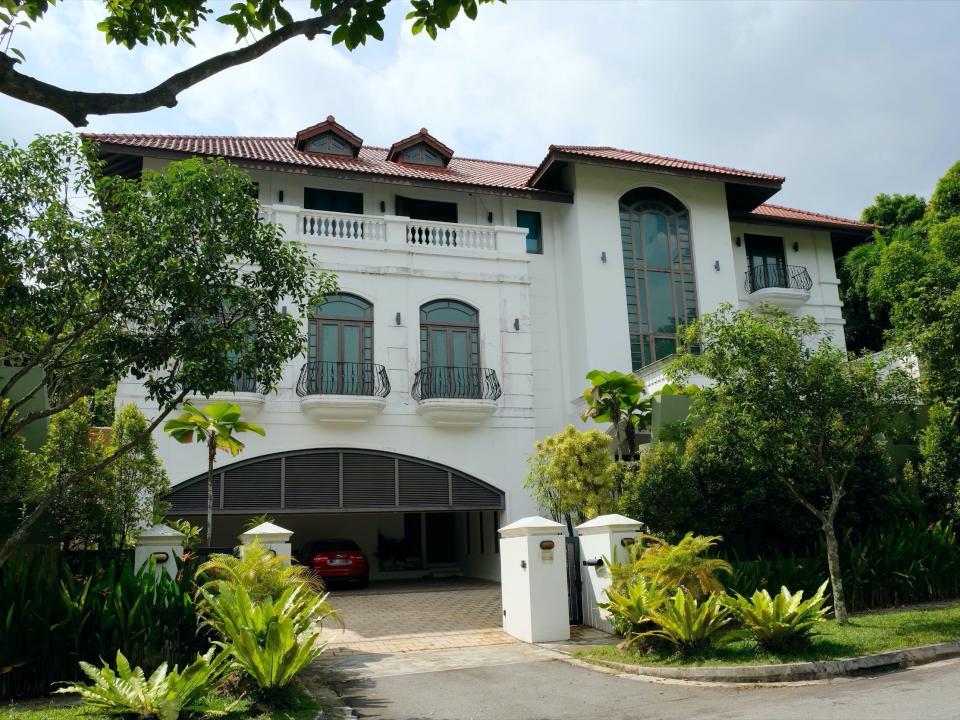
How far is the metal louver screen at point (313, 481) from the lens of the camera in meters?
18.5

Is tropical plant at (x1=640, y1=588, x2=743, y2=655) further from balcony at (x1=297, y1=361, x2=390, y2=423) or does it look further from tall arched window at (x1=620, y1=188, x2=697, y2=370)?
tall arched window at (x1=620, y1=188, x2=697, y2=370)

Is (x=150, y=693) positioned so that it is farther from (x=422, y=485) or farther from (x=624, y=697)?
(x=422, y=485)

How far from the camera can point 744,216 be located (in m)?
Answer: 24.3

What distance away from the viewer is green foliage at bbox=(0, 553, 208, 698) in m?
8.54

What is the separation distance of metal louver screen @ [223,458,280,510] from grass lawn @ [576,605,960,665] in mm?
9653

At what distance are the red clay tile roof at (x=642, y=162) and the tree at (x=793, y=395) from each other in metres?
10.0

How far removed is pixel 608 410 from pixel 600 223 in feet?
21.4

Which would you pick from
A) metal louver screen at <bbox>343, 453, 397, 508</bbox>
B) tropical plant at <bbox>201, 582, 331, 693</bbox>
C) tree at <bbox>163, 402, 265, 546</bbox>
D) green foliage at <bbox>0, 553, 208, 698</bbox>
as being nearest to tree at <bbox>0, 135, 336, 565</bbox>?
green foliage at <bbox>0, 553, 208, 698</bbox>

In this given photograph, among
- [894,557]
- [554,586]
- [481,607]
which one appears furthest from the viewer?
[481,607]

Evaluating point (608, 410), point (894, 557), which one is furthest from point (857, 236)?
point (894, 557)

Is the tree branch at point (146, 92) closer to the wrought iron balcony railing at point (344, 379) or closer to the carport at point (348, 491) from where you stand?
→ the carport at point (348, 491)

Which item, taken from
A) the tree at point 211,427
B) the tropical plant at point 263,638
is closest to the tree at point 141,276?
the tropical plant at point 263,638

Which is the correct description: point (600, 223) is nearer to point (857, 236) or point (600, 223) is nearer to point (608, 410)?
point (608, 410)

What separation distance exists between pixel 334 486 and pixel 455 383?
3788 mm
